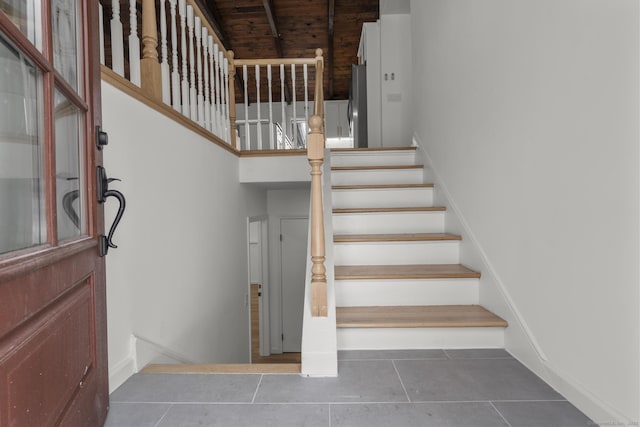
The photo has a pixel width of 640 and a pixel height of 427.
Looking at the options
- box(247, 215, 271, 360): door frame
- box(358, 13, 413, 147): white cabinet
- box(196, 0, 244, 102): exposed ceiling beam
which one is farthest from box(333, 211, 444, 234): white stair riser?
box(196, 0, 244, 102): exposed ceiling beam

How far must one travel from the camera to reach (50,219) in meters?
0.85

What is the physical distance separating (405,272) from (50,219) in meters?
1.67

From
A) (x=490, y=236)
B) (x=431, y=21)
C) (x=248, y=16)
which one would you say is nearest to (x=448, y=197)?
(x=490, y=236)

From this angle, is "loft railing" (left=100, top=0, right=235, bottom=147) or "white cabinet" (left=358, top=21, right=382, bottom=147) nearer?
"loft railing" (left=100, top=0, right=235, bottom=147)

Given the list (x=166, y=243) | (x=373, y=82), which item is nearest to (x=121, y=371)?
(x=166, y=243)

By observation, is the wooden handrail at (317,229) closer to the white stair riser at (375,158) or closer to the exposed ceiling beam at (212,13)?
the white stair riser at (375,158)

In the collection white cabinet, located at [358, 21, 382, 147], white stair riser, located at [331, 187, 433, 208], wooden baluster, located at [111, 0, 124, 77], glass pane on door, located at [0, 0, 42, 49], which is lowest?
white stair riser, located at [331, 187, 433, 208]

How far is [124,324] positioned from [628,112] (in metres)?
1.85

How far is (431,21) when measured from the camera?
3100 millimetres

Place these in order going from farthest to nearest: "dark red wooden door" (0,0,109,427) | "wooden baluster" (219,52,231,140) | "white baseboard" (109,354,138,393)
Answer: "wooden baluster" (219,52,231,140) < "white baseboard" (109,354,138,393) < "dark red wooden door" (0,0,109,427)

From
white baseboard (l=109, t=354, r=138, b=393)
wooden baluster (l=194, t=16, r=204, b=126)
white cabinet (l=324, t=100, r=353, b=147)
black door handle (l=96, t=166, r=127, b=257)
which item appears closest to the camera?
black door handle (l=96, t=166, r=127, b=257)

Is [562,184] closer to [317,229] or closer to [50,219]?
[317,229]

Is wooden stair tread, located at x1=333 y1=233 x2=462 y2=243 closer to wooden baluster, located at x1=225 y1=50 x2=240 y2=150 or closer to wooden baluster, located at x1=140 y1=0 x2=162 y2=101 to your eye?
wooden baluster, located at x1=140 y1=0 x2=162 y2=101

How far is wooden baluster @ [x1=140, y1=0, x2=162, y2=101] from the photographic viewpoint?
1845 millimetres
